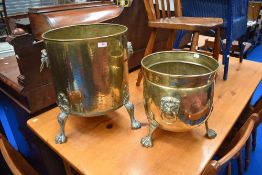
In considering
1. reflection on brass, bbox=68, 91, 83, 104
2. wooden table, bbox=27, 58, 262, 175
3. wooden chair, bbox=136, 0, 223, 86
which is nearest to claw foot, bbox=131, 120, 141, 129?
wooden table, bbox=27, 58, 262, 175

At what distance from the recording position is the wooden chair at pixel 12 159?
732 mm

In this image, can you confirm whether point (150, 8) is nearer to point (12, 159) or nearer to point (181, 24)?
point (181, 24)

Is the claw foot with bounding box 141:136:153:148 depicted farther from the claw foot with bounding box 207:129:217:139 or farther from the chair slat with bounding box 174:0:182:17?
the chair slat with bounding box 174:0:182:17

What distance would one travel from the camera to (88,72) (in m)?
0.76

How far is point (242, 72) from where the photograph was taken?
1.48 metres

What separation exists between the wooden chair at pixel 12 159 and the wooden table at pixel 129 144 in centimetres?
11

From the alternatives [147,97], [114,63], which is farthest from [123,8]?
[147,97]

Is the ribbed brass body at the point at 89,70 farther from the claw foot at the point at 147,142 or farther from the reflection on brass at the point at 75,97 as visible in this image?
the claw foot at the point at 147,142

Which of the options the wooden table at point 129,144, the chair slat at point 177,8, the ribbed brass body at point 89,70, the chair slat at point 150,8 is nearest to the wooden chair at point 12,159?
the wooden table at point 129,144

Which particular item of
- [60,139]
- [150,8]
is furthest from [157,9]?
[60,139]

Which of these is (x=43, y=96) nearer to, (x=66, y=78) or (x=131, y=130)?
(x=66, y=78)

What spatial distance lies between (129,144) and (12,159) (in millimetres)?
410

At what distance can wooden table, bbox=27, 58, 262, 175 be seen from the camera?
723mm

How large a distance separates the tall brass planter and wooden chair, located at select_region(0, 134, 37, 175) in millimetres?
158
